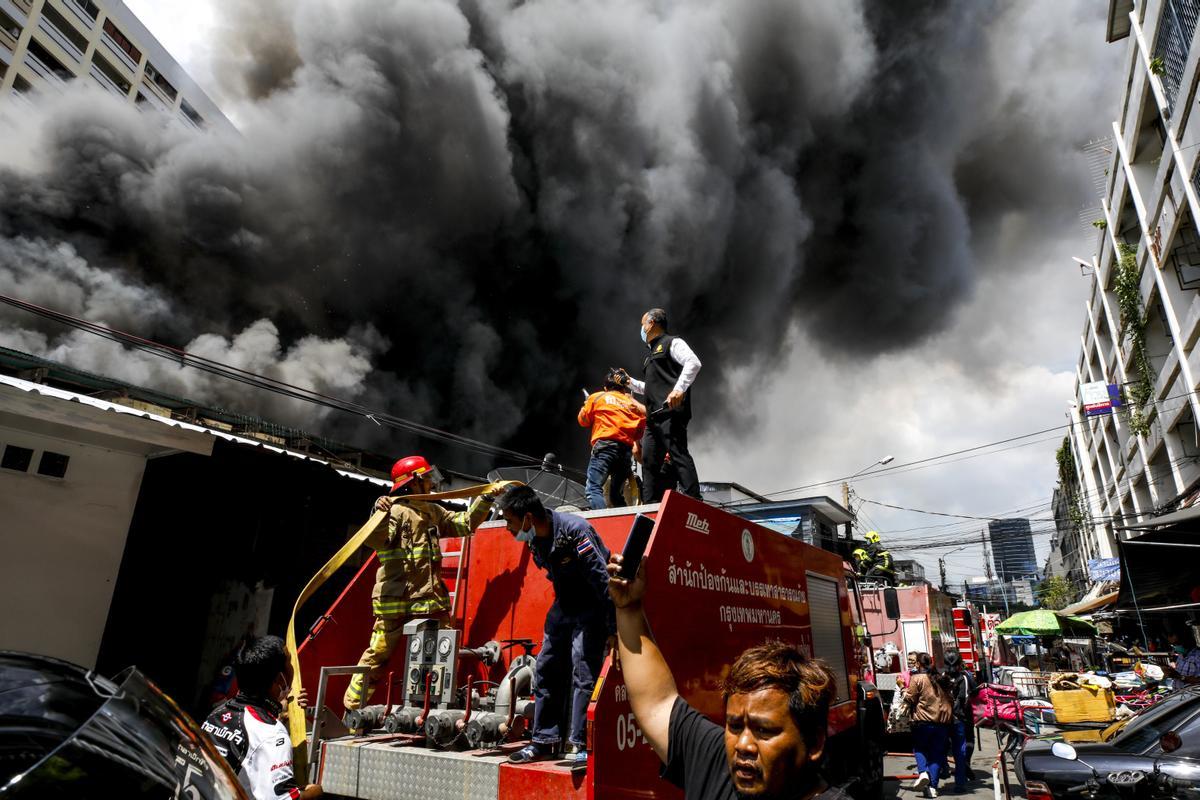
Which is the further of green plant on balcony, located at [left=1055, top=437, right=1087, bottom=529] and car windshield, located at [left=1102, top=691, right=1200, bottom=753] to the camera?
green plant on balcony, located at [left=1055, top=437, right=1087, bottom=529]

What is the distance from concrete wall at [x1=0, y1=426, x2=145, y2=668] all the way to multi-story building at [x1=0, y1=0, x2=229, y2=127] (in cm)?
2593

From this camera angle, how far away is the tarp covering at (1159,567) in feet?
32.6

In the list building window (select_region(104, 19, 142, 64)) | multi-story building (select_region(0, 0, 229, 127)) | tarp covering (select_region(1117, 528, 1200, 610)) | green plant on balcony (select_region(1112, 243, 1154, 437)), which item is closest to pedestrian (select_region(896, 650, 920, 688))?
tarp covering (select_region(1117, 528, 1200, 610))

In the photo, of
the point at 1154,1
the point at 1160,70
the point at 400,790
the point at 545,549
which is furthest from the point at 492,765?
the point at 1154,1

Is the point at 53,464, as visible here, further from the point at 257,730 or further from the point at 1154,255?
the point at 1154,255

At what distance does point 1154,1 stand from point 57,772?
25.5m

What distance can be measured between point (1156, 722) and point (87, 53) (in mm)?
48836

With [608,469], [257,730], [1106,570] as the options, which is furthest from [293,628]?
[1106,570]

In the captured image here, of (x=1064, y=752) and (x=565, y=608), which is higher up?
(x=565, y=608)

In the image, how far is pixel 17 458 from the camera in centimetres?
609

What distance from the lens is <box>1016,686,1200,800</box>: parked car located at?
12.0ft

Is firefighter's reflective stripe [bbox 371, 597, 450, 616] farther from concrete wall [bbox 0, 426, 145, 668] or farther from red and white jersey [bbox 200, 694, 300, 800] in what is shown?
concrete wall [bbox 0, 426, 145, 668]

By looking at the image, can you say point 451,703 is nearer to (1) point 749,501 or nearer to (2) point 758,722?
(2) point 758,722

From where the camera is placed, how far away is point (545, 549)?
11.3ft
